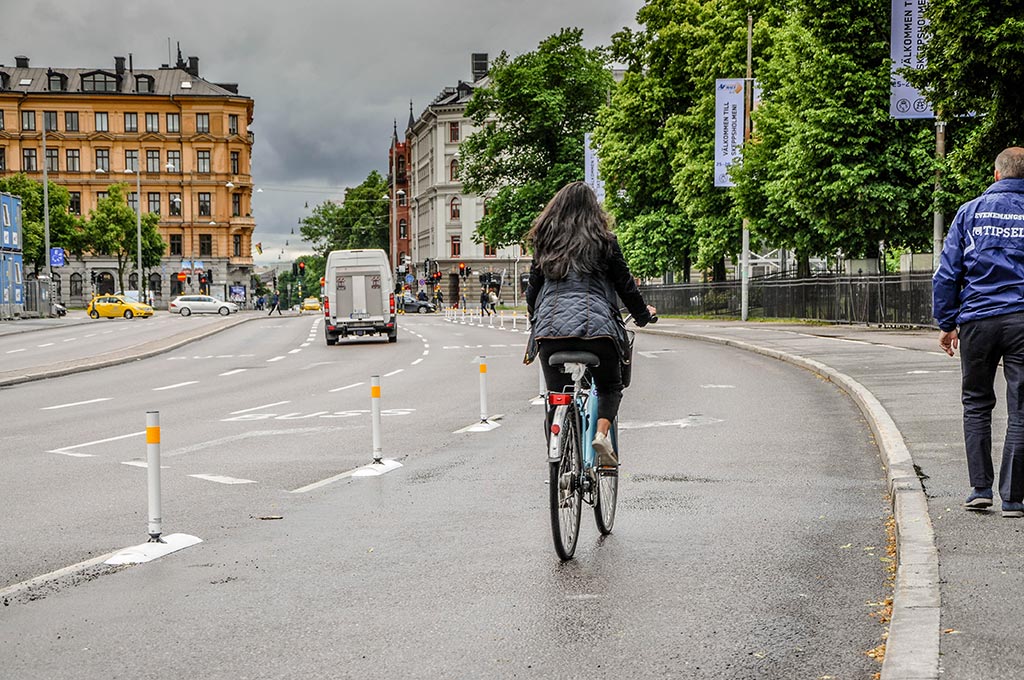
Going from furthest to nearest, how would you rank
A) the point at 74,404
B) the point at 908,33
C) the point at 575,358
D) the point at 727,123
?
the point at 727,123 < the point at 908,33 < the point at 74,404 < the point at 575,358

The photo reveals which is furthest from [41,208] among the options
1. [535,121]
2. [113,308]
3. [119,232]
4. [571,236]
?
[571,236]

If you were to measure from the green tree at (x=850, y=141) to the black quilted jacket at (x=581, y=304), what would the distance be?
106 ft

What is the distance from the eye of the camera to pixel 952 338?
743 cm

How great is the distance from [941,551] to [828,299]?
37052 millimetres

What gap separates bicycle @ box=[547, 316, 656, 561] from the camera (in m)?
6.35

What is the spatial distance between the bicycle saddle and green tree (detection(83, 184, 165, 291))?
9500cm

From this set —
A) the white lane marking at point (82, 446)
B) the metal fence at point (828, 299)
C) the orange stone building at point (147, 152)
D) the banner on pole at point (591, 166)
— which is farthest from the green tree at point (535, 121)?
the white lane marking at point (82, 446)

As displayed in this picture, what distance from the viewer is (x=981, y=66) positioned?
2625cm

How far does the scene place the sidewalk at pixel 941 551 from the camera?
15.1 feet

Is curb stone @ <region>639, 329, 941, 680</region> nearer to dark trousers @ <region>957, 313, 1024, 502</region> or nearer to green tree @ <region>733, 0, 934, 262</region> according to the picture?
dark trousers @ <region>957, 313, 1024, 502</region>

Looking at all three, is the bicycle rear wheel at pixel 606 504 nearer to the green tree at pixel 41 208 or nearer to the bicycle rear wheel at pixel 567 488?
the bicycle rear wheel at pixel 567 488

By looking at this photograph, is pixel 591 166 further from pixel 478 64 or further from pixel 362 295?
pixel 478 64

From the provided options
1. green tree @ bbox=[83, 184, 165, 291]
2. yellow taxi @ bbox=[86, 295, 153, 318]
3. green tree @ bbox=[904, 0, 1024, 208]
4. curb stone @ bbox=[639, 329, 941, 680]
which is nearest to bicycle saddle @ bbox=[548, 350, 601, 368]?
curb stone @ bbox=[639, 329, 941, 680]

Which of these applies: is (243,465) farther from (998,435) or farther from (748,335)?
(748,335)
